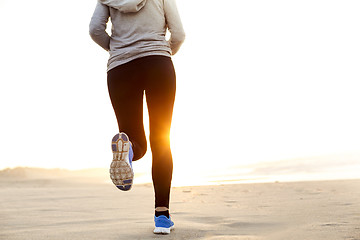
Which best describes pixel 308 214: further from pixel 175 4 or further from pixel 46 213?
pixel 46 213

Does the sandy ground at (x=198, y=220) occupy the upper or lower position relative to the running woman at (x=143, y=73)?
lower

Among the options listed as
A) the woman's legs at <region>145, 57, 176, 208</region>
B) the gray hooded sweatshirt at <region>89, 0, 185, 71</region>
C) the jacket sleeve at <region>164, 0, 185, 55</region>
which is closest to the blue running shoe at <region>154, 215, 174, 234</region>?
the woman's legs at <region>145, 57, 176, 208</region>

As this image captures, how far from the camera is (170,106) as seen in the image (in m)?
2.81

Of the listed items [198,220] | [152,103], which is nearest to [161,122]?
[152,103]

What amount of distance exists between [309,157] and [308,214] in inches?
430

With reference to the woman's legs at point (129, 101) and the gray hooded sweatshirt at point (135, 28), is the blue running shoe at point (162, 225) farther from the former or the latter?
the gray hooded sweatshirt at point (135, 28)

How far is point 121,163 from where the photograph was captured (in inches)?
95.6

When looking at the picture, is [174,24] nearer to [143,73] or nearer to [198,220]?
[143,73]

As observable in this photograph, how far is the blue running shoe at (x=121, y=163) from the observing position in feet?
7.97

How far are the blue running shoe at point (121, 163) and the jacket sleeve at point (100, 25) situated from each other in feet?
2.41

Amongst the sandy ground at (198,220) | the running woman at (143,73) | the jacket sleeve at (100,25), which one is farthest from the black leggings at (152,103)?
the sandy ground at (198,220)

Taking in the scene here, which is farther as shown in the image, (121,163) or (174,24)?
(174,24)

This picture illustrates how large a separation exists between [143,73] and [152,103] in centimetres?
20

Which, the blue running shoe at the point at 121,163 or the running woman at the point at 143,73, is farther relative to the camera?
the running woman at the point at 143,73
